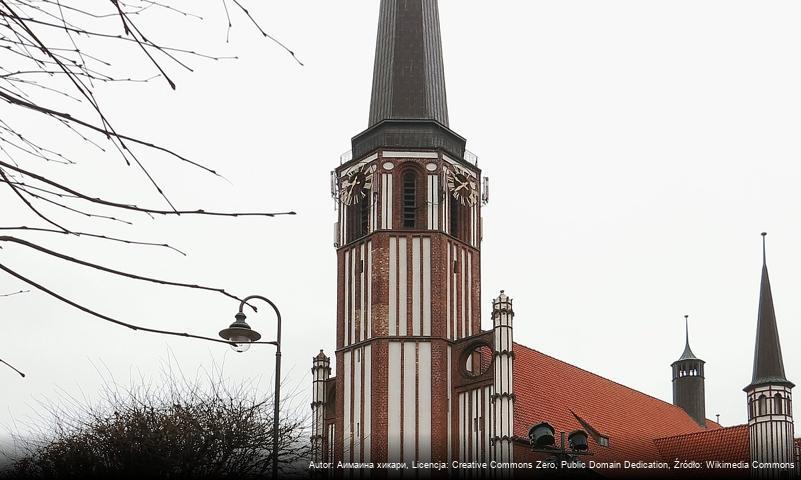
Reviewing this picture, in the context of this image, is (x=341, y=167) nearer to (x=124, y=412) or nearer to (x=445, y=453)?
(x=445, y=453)

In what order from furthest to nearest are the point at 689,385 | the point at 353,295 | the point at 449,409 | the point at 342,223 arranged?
the point at 689,385 < the point at 342,223 < the point at 353,295 < the point at 449,409

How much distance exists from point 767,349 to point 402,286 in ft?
61.2

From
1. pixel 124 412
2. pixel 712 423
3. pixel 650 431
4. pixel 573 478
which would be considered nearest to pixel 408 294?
pixel 573 478

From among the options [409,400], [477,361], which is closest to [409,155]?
[477,361]

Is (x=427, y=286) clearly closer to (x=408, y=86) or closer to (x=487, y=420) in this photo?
(x=487, y=420)

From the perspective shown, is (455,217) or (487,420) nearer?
(487,420)

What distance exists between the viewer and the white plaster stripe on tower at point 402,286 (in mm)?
38281

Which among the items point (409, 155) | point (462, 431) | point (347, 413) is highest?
point (409, 155)

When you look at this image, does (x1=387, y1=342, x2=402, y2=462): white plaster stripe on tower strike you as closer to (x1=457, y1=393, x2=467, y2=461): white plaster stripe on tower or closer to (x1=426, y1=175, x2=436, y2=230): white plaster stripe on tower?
(x1=457, y1=393, x2=467, y2=461): white plaster stripe on tower

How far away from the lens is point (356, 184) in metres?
40.7

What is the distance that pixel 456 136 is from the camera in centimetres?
4131

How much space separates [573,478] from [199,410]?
1344 cm

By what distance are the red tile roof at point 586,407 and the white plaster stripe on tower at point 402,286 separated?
15.6 ft

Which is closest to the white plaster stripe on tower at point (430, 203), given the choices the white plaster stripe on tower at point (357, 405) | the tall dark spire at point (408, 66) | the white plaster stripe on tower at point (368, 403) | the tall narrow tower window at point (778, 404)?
the tall dark spire at point (408, 66)
